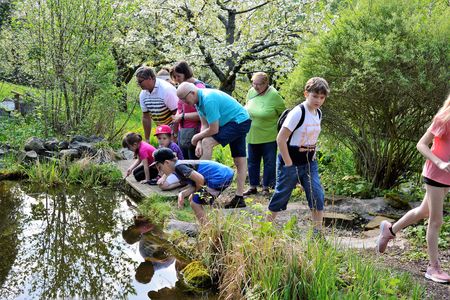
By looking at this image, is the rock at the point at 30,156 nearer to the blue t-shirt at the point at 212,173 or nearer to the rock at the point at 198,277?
the blue t-shirt at the point at 212,173

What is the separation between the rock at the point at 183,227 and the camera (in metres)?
5.10

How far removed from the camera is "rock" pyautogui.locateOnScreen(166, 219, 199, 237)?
16.7 feet

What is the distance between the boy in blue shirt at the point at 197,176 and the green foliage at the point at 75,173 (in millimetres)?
3189

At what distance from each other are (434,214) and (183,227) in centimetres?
247

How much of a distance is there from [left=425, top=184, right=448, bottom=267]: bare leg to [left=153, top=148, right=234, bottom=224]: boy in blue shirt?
1894 mm

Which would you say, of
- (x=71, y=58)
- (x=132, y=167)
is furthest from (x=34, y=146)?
(x=132, y=167)

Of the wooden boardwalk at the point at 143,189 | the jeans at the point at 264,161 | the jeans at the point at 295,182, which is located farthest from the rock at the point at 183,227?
the jeans at the point at 264,161

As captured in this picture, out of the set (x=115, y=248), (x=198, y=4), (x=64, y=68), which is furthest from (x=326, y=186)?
(x=198, y=4)

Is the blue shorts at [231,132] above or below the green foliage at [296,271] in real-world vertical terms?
above

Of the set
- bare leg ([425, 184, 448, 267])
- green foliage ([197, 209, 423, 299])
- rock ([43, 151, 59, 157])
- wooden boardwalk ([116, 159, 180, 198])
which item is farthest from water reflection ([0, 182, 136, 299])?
bare leg ([425, 184, 448, 267])

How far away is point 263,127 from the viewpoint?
6.72 meters

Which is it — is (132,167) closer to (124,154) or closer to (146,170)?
(146,170)

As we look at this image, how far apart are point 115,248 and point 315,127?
7.61 ft

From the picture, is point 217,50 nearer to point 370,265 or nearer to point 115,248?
point 115,248
